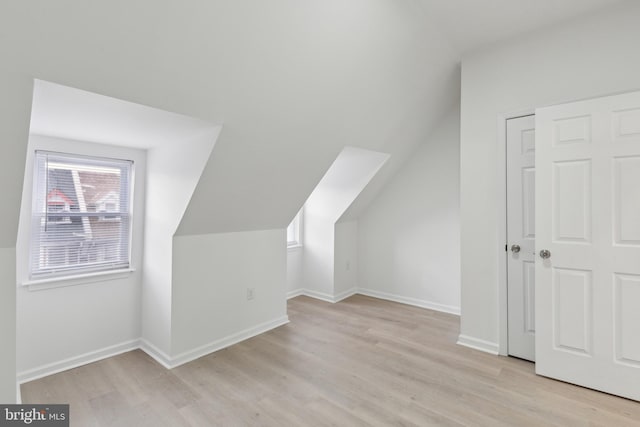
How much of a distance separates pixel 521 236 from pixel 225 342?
9.32 ft

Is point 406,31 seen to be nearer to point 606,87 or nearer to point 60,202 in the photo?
point 606,87

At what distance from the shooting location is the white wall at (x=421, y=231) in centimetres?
382

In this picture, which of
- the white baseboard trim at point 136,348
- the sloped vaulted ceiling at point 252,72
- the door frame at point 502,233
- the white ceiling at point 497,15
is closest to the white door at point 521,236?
the door frame at point 502,233

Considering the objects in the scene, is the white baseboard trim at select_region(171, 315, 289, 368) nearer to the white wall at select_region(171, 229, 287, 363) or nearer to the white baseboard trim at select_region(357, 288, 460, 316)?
the white wall at select_region(171, 229, 287, 363)

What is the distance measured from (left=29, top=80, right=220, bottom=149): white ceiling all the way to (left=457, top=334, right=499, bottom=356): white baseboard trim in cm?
285

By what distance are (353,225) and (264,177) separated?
7.28ft

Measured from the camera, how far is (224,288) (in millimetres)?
2930

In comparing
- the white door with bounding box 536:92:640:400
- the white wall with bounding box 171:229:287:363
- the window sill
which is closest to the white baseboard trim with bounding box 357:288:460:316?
the white door with bounding box 536:92:640:400

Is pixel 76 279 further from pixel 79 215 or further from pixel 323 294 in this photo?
pixel 323 294

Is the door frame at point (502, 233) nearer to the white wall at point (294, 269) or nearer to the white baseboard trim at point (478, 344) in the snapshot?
the white baseboard trim at point (478, 344)

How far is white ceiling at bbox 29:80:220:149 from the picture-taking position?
1624 mm

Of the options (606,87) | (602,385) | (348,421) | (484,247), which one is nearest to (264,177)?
(348,421)

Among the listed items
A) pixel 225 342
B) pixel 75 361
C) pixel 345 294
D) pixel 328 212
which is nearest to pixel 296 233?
pixel 328 212

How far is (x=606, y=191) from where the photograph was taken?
7.22ft
